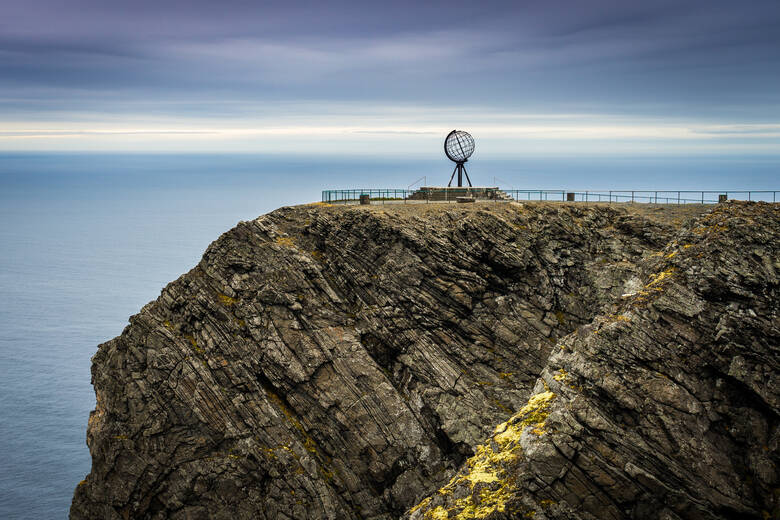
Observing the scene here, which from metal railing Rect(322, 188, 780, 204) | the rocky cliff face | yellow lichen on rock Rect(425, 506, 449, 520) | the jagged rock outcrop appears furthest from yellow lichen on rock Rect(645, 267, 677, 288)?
metal railing Rect(322, 188, 780, 204)

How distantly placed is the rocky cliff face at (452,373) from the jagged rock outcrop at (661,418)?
0.09 m

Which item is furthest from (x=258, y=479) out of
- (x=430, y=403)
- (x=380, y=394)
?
(x=430, y=403)

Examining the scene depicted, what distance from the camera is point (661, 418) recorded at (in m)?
A: 28.0

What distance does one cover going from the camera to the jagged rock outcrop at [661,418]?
26922 millimetres

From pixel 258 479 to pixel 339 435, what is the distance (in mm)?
5838

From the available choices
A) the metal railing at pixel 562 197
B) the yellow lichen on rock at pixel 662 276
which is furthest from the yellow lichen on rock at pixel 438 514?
the metal railing at pixel 562 197

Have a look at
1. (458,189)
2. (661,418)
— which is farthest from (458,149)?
(661,418)

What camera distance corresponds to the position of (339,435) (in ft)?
140

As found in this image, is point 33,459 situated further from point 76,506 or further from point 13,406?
point 76,506

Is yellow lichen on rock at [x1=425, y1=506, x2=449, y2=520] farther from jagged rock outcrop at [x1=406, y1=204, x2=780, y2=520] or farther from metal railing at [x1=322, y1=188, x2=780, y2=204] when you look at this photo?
metal railing at [x1=322, y1=188, x2=780, y2=204]

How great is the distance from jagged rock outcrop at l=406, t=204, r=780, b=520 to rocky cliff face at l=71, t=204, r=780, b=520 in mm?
88

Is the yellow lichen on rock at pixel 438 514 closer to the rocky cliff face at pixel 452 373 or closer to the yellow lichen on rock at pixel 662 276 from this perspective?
the rocky cliff face at pixel 452 373

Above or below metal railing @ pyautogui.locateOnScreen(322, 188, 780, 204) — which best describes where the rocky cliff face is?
below

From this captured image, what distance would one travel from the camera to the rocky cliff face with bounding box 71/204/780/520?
2778 centimetres
